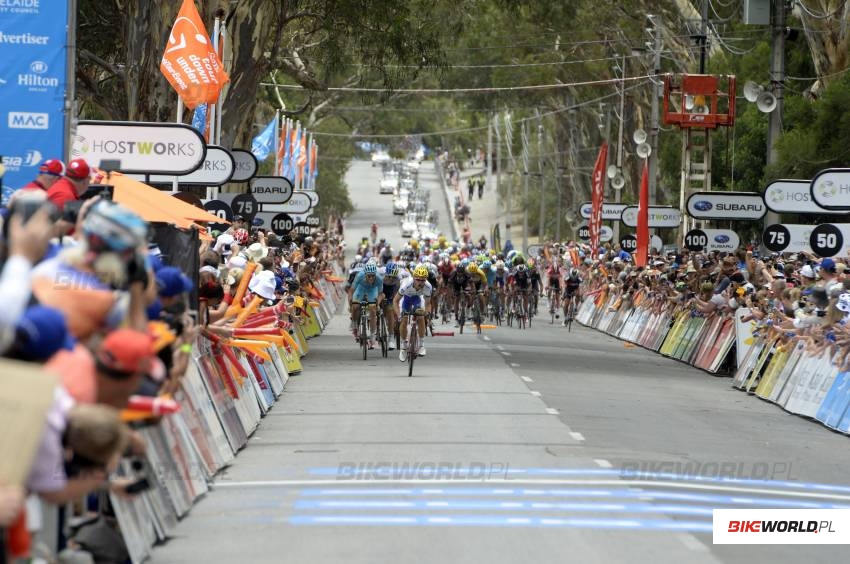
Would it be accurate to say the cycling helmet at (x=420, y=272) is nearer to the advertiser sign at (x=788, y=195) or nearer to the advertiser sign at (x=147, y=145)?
the advertiser sign at (x=788, y=195)

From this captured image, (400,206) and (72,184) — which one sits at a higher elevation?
(400,206)

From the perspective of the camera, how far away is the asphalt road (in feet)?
34.5

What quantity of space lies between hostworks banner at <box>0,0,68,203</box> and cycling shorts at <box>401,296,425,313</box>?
476 inches

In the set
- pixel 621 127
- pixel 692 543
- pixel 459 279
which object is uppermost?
pixel 621 127

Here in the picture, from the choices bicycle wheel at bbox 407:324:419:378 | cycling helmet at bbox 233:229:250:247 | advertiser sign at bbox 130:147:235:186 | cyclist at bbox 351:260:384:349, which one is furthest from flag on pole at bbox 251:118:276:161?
advertiser sign at bbox 130:147:235:186

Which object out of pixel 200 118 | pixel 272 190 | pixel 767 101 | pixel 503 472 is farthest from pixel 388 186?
pixel 503 472

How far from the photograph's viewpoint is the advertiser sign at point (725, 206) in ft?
107

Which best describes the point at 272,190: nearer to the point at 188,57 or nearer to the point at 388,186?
the point at 188,57

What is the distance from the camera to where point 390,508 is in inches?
472

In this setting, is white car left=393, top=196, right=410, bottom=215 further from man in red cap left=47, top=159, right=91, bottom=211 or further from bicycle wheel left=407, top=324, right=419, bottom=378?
man in red cap left=47, top=159, right=91, bottom=211

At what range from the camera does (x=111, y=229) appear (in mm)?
7746

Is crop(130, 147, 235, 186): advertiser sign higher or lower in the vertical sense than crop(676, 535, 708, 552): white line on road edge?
higher

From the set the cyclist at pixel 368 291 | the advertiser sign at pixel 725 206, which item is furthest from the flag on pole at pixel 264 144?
the cyclist at pixel 368 291

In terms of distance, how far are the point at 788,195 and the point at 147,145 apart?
12962 mm
